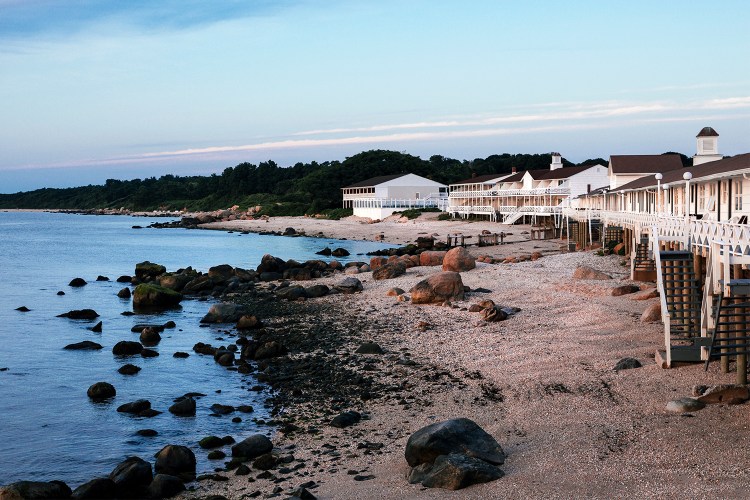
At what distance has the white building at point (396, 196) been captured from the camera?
96.9 metres

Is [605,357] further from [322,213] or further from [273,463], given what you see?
[322,213]

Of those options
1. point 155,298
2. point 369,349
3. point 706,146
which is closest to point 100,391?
point 369,349

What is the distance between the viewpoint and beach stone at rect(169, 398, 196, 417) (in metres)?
16.9

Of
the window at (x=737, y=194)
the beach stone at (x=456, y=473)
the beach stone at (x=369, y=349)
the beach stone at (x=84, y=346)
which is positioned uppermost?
the window at (x=737, y=194)

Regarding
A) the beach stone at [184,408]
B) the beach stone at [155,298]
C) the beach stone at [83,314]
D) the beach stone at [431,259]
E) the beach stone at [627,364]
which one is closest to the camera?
the beach stone at [627,364]

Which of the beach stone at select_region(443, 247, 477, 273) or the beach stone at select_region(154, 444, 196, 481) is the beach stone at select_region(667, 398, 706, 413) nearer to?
the beach stone at select_region(154, 444, 196, 481)

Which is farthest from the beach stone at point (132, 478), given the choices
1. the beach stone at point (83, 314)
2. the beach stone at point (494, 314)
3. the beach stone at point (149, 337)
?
the beach stone at point (83, 314)

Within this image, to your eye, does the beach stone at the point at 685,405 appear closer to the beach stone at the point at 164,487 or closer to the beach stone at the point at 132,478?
the beach stone at the point at 164,487

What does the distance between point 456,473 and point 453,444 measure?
852 millimetres

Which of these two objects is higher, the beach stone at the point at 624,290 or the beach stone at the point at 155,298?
the beach stone at the point at 624,290

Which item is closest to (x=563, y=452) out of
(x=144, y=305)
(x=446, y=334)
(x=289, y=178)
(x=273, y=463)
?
(x=273, y=463)

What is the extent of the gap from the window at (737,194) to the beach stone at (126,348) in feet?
63.7

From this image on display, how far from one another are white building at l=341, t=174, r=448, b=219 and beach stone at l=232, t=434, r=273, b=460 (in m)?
81.9

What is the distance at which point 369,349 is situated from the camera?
69.1 ft
